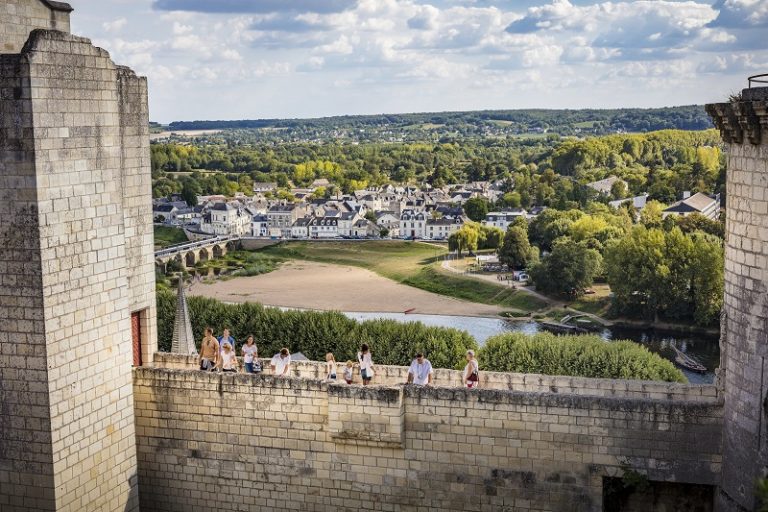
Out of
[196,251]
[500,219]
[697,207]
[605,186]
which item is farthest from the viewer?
[605,186]

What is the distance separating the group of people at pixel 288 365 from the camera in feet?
49.9

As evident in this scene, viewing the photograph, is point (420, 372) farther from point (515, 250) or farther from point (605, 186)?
point (605, 186)

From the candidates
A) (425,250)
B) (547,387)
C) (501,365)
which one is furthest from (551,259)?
(547,387)

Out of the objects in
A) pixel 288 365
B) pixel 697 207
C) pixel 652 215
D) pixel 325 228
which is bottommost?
pixel 325 228

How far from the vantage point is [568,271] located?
257 feet

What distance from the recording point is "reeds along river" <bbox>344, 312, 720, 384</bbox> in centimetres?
6019

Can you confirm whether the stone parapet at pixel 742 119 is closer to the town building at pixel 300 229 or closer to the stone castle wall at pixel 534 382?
the stone castle wall at pixel 534 382

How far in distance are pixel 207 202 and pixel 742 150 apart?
437ft

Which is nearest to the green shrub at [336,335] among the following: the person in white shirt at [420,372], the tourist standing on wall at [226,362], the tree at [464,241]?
the tourist standing on wall at [226,362]

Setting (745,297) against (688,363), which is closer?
(745,297)

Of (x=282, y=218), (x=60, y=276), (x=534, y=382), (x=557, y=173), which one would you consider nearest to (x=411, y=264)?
(x=282, y=218)

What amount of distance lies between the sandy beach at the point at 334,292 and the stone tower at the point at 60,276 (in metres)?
Result: 62.7

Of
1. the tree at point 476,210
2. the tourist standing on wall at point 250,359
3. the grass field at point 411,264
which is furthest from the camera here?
the tree at point 476,210

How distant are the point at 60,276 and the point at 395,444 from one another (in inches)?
202
